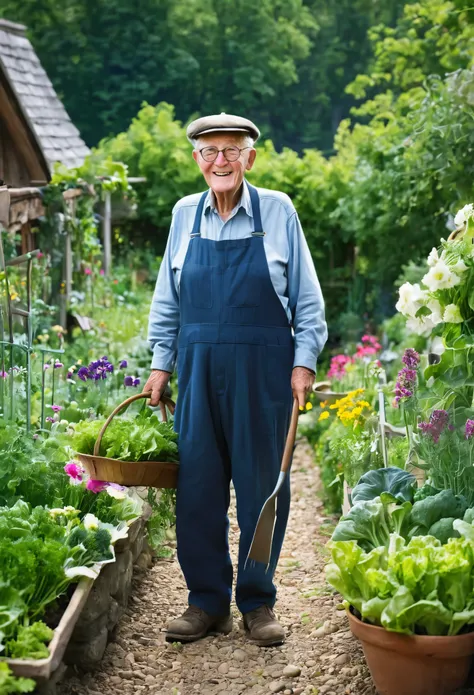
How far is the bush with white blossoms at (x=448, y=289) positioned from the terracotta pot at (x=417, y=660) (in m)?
1.12

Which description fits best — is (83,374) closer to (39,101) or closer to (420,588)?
(420,588)

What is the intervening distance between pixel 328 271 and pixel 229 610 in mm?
9006

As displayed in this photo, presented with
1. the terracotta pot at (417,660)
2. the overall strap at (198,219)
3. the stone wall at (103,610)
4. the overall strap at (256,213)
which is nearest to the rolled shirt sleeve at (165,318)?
the overall strap at (198,219)

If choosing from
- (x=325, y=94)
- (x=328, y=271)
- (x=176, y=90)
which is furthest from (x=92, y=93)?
(x=328, y=271)

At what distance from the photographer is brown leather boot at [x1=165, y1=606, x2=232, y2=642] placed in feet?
12.9

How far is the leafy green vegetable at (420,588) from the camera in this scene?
9.50 feet

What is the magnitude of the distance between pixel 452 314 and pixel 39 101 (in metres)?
7.99

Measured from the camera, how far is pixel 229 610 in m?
4.05

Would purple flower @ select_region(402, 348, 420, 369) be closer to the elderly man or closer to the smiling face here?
the elderly man

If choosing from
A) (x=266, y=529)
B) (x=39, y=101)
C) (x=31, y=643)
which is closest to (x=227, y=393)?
(x=266, y=529)

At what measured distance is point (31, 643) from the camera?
2912mm

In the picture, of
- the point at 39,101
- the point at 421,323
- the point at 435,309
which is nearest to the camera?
the point at 435,309

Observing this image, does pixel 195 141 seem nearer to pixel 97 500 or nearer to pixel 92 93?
pixel 97 500

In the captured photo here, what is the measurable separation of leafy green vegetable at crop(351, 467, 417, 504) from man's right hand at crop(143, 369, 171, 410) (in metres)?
0.90
